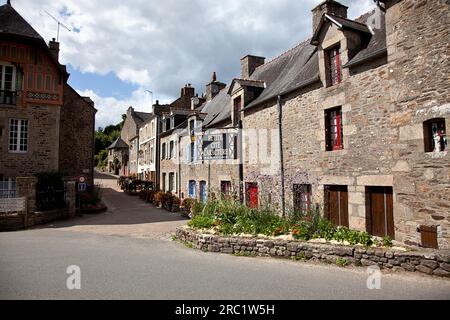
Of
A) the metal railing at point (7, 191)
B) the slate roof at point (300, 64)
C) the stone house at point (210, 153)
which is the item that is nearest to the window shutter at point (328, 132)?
the slate roof at point (300, 64)

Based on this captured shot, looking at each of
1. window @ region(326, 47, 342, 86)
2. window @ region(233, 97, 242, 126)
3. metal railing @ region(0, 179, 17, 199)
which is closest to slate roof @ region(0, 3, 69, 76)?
metal railing @ region(0, 179, 17, 199)

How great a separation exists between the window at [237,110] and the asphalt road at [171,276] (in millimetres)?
7202

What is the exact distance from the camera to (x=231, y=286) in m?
4.97

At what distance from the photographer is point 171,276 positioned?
5469mm

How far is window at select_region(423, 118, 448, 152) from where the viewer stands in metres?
6.11

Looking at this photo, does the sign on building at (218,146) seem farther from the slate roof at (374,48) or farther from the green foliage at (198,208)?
the slate roof at (374,48)

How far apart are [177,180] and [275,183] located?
1053 cm

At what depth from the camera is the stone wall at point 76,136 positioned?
18.9m

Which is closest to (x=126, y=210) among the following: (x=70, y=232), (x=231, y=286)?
(x=70, y=232)

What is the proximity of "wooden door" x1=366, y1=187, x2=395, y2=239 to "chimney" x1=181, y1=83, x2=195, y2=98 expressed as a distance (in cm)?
2102

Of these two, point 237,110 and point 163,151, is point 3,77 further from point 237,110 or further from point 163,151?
point 237,110

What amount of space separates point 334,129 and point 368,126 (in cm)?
132

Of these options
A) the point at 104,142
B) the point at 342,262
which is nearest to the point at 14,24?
the point at 342,262

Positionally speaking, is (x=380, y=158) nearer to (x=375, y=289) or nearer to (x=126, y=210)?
(x=375, y=289)
